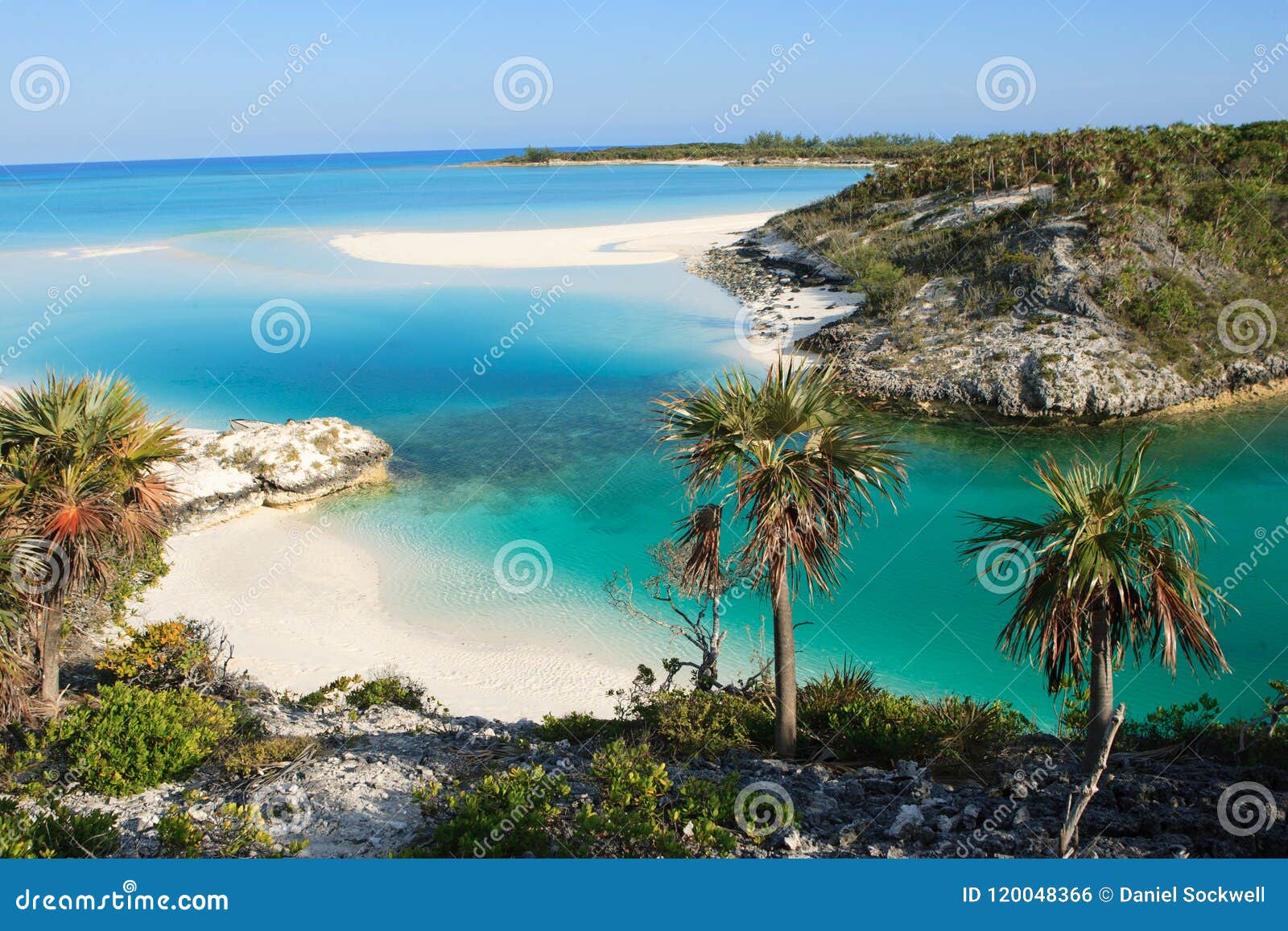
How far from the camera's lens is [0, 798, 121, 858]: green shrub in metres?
7.45

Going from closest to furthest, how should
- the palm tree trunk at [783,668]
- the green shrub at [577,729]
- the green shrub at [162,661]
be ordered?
the palm tree trunk at [783,668]
the green shrub at [577,729]
the green shrub at [162,661]

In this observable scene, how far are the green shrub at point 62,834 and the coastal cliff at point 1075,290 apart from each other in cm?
2915

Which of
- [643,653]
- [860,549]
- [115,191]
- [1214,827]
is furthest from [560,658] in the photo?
[115,191]

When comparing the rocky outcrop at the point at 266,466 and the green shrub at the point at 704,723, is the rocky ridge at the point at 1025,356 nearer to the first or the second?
the rocky outcrop at the point at 266,466

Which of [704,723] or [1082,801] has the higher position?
[704,723]

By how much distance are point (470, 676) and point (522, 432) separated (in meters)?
15.6

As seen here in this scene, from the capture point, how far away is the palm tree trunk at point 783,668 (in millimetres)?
10016

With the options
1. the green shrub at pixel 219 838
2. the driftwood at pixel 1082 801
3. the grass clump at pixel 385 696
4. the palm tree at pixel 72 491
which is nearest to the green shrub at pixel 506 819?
the green shrub at pixel 219 838

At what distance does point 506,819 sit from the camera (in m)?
8.04

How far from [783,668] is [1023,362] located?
26308 mm

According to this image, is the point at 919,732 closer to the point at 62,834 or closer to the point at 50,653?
the point at 62,834

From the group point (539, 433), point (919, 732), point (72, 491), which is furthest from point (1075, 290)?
point (72, 491)

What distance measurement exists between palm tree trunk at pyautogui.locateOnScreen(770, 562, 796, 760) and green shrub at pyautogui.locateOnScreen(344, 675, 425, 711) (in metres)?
6.36

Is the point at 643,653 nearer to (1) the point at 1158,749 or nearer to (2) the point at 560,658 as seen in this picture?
(2) the point at 560,658
